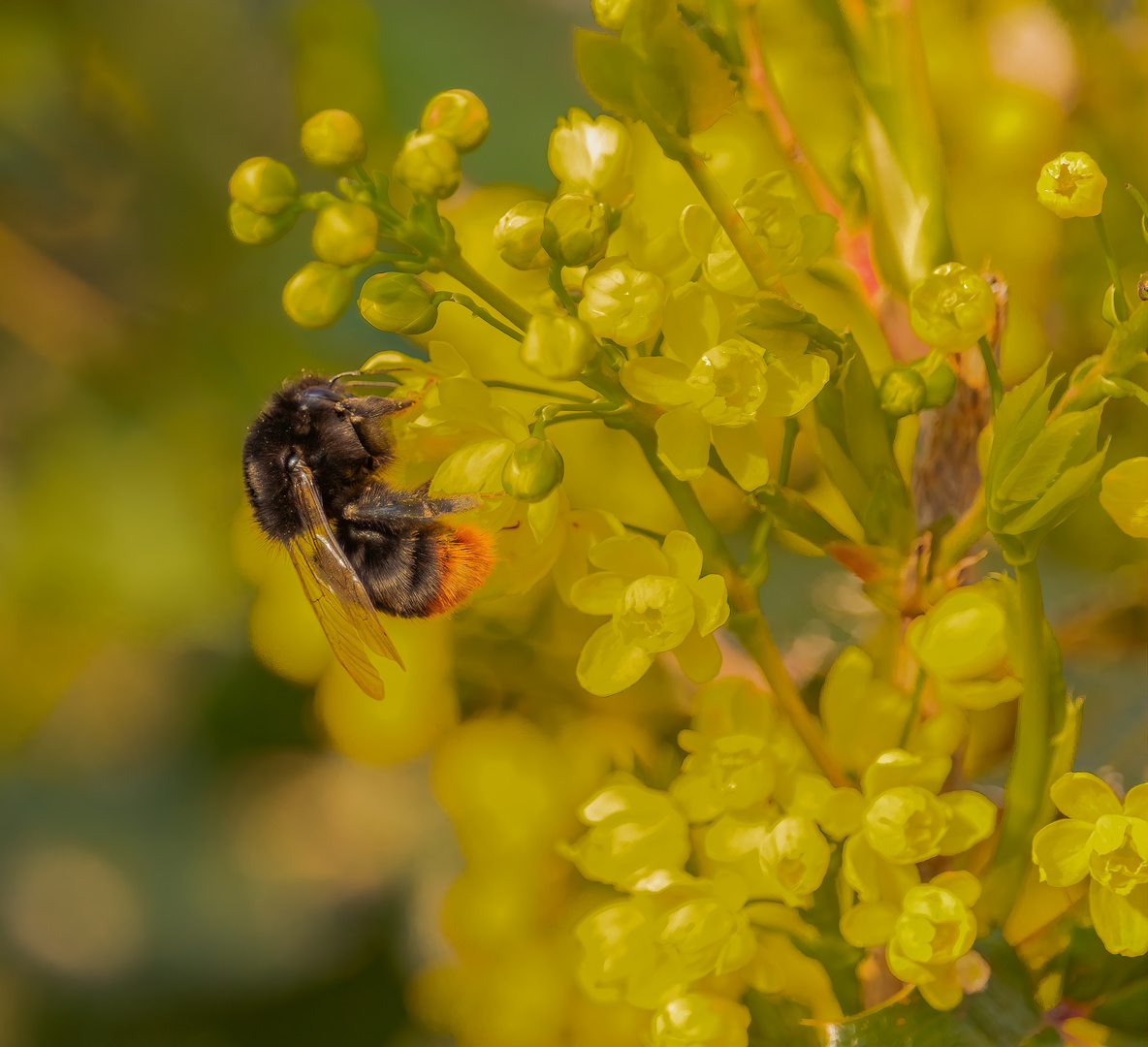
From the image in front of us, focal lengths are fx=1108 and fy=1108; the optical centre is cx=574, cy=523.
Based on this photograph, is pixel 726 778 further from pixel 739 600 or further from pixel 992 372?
pixel 992 372

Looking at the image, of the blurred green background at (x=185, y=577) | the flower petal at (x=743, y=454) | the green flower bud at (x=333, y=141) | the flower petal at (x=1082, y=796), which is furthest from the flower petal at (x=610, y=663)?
the blurred green background at (x=185, y=577)

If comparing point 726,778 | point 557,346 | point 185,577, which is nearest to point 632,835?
point 726,778

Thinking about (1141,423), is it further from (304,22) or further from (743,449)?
(304,22)

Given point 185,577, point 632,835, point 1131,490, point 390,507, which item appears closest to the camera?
point 1131,490

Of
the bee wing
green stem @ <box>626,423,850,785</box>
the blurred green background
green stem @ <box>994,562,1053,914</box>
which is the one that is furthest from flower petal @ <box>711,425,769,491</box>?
the blurred green background

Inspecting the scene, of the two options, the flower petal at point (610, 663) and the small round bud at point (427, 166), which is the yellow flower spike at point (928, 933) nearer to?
the flower petal at point (610, 663)

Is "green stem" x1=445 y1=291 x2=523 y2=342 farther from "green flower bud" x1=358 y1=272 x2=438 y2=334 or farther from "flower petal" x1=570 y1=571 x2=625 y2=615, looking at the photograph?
"flower petal" x1=570 y1=571 x2=625 y2=615
